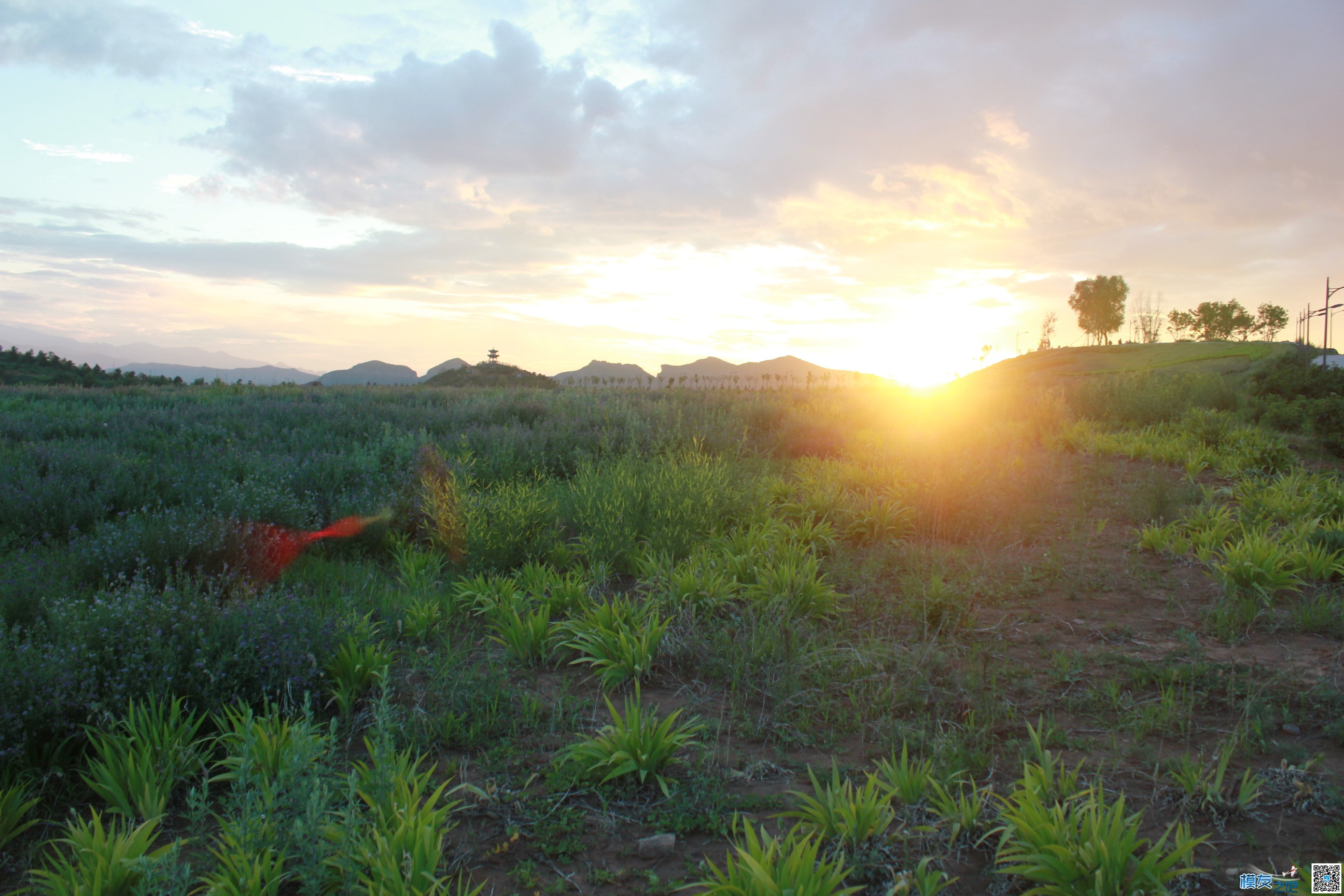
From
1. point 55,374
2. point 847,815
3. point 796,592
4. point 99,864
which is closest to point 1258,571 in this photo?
point 796,592

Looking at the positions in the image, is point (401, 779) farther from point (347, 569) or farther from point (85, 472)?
point (85, 472)

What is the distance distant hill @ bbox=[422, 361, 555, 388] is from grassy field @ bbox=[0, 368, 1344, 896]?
109ft

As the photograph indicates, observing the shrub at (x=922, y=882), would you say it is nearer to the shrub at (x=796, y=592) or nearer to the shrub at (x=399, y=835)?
the shrub at (x=399, y=835)

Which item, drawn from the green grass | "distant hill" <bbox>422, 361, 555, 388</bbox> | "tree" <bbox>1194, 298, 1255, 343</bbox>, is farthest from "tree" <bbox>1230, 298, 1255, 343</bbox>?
"distant hill" <bbox>422, 361, 555, 388</bbox>

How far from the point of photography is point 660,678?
150 inches

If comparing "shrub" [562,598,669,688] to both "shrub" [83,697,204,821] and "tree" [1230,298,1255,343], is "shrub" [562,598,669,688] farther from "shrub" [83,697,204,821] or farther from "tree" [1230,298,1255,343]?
"tree" [1230,298,1255,343]

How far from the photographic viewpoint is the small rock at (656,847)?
2436mm

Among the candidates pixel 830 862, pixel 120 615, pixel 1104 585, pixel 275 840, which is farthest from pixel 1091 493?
pixel 120 615

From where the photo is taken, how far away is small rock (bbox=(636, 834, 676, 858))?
2436 mm

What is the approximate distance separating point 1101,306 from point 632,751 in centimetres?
9968

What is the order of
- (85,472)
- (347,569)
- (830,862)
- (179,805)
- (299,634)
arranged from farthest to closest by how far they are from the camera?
1. (85,472)
2. (347,569)
3. (299,634)
4. (179,805)
5. (830,862)

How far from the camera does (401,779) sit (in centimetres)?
235

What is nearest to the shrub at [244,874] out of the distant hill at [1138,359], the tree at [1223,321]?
the distant hill at [1138,359]

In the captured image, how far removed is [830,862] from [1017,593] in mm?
3264
